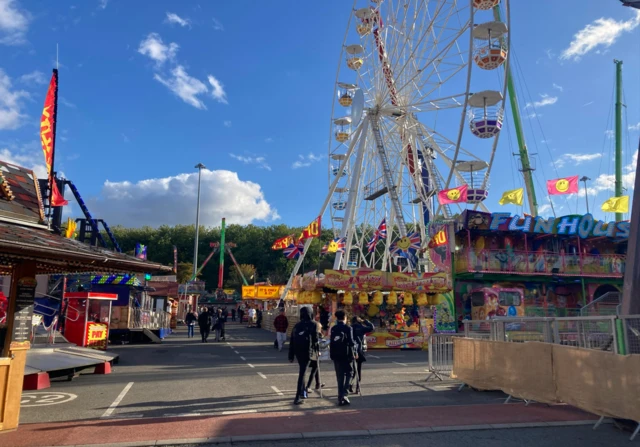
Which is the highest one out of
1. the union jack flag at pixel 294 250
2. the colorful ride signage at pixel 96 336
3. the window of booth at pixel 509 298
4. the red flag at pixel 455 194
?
the red flag at pixel 455 194

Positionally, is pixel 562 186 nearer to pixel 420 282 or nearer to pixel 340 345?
pixel 420 282

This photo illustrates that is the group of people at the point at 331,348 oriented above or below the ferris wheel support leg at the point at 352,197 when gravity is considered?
below

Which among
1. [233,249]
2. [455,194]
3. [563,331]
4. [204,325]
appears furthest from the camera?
[233,249]

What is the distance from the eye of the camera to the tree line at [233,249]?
245ft

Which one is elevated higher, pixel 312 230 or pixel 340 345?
pixel 312 230

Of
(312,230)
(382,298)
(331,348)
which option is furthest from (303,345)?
(312,230)

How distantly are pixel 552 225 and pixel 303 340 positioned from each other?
22072 mm

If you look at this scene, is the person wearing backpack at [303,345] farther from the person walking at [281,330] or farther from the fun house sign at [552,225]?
the fun house sign at [552,225]

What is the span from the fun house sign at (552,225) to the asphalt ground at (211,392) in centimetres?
1270

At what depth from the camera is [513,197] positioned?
25750mm

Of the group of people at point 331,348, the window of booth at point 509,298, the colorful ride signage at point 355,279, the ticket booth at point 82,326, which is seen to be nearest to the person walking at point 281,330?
the colorful ride signage at point 355,279

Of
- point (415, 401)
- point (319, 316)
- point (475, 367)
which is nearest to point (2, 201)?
point (415, 401)

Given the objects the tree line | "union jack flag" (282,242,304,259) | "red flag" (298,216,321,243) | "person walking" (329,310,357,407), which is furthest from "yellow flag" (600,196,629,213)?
the tree line

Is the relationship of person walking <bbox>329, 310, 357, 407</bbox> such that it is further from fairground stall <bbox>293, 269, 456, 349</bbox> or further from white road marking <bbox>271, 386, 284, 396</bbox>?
fairground stall <bbox>293, 269, 456, 349</bbox>
